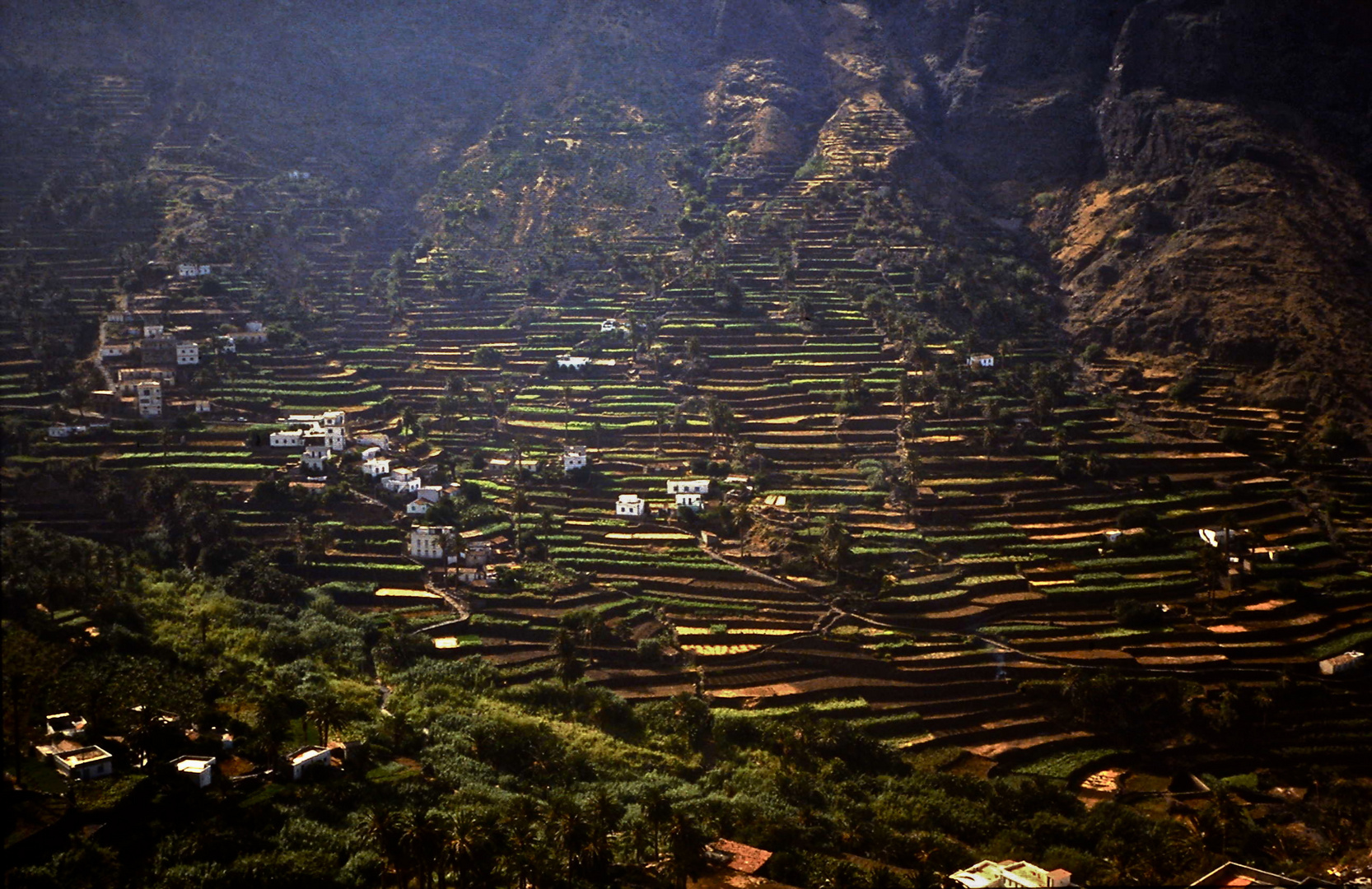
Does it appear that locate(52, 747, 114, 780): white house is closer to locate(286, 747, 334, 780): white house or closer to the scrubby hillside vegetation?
the scrubby hillside vegetation

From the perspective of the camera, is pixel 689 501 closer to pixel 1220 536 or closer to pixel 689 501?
pixel 689 501

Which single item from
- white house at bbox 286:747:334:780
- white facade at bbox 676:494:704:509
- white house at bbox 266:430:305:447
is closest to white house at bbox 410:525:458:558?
white house at bbox 266:430:305:447

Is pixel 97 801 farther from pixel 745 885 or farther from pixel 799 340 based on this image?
pixel 799 340

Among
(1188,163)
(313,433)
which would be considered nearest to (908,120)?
(1188,163)

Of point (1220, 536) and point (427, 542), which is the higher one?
point (427, 542)

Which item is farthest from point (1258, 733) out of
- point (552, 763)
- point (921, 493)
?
point (552, 763)

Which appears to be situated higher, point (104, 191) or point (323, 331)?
point (104, 191)

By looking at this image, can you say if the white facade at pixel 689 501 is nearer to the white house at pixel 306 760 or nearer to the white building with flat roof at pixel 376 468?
the white building with flat roof at pixel 376 468
